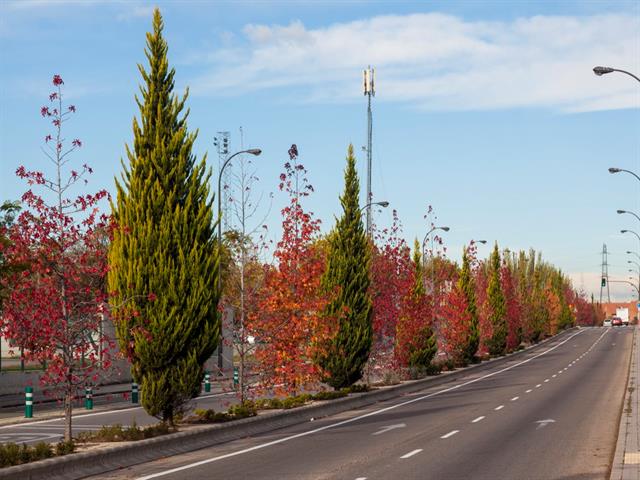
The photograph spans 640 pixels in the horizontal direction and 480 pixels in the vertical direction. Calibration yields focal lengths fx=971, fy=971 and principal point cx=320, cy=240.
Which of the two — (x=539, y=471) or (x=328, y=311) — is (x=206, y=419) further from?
(x=328, y=311)

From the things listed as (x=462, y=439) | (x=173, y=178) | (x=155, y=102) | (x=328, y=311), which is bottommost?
(x=462, y=439)

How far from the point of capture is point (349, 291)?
38188mm

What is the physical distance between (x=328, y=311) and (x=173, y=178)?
16.1 m

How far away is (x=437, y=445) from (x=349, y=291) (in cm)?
1657

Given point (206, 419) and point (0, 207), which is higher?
point (0, 207)

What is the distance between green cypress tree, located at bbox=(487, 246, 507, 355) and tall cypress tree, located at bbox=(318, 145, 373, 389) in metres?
42.2

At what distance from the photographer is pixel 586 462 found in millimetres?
18875

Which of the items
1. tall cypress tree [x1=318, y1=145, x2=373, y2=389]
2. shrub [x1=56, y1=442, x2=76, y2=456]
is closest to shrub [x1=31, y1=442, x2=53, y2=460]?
shrub [x1=56, y1=442, x2=76, y2=456]

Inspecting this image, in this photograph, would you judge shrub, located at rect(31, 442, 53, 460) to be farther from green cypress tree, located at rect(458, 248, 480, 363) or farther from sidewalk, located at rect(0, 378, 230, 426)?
green cypress tree, located at rect(458, 248, 480, 363)

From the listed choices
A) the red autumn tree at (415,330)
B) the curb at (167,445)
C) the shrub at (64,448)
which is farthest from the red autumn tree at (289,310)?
the red autumn tree at (415,330)

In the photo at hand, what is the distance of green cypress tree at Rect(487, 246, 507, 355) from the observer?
79438 millimetres

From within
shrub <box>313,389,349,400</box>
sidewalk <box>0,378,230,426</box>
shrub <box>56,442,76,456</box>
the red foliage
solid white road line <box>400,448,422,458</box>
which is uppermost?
the red foliage

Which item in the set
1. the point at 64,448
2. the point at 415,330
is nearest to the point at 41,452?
the point at 64,448

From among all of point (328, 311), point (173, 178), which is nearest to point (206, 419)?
point (173, 178)
